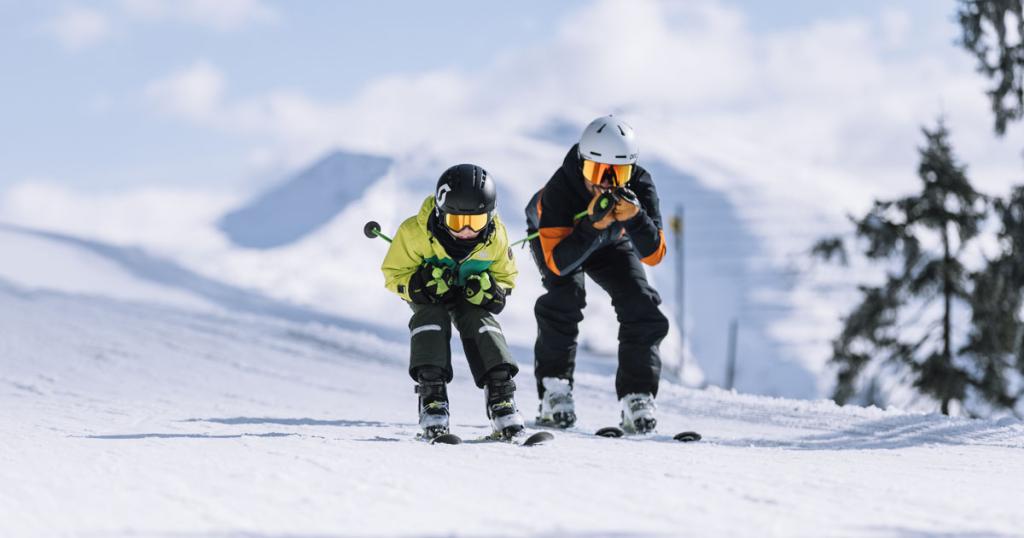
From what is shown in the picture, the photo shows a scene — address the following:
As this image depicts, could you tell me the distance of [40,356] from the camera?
11008mm

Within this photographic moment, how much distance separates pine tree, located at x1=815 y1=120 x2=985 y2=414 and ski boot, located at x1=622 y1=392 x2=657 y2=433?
1086 cm

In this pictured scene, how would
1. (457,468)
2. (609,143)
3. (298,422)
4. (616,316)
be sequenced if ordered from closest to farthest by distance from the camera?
(457,468) < (609,143) < (616,316) < (298,422)

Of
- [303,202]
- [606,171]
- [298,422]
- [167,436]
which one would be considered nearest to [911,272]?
[606,171]

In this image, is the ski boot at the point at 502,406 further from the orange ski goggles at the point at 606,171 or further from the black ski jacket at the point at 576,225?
the orange ski goggles at the point at 606,171

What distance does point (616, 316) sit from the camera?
7.23 m

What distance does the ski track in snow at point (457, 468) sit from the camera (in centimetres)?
362

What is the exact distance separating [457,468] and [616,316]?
2.70 m

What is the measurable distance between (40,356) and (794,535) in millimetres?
9545

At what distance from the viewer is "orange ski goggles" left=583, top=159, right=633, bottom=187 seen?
22.5 feet

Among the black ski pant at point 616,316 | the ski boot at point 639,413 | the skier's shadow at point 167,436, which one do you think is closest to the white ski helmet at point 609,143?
the black ski pant at point 616,316

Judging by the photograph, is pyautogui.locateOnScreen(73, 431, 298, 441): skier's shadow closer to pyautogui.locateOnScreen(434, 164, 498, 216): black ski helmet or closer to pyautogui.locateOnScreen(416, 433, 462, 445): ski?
pyautogui.locateOnScreen(416, 433, 462, 445): ski

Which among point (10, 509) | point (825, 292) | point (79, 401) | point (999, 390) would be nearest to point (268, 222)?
point (825, 292)

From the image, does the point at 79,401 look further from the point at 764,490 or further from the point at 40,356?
the point at 764,490

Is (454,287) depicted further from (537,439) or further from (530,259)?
(530,259)
